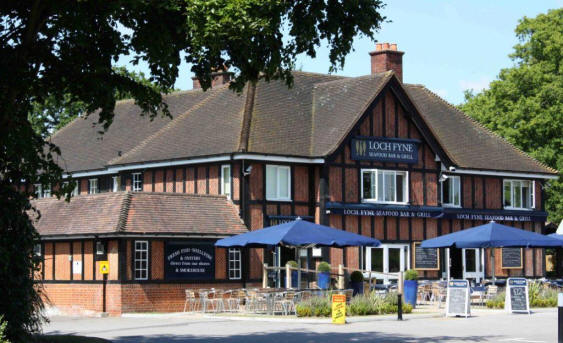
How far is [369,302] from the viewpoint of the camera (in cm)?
3219

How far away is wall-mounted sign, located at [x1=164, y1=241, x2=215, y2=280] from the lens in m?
36.0

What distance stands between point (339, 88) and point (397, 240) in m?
6.88

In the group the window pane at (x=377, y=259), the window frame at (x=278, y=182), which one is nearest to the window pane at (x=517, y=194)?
the window pane at (x=377, y=259)

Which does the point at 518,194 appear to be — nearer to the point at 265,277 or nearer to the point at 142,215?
the point at 265,277

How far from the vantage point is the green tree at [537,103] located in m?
59.2

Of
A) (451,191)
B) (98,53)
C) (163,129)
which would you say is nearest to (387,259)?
(451,191)

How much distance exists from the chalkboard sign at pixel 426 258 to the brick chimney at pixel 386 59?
8.05 metres

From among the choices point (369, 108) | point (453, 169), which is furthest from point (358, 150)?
point (453, 169)

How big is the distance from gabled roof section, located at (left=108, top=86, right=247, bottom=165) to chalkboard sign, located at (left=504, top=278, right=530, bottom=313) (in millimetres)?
11907

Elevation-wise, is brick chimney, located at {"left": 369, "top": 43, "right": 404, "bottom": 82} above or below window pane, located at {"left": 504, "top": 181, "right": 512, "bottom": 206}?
above

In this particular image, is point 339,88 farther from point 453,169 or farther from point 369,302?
point 369,302

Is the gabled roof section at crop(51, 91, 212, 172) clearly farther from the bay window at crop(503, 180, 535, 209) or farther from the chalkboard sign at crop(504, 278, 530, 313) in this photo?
the chalkboard sign at crop(504, 278, 530, 313)

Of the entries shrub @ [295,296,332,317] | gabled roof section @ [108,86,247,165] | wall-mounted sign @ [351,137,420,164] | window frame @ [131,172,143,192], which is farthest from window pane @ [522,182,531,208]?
shrub @ [295,296,332,317]

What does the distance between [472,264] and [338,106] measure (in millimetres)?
9163
